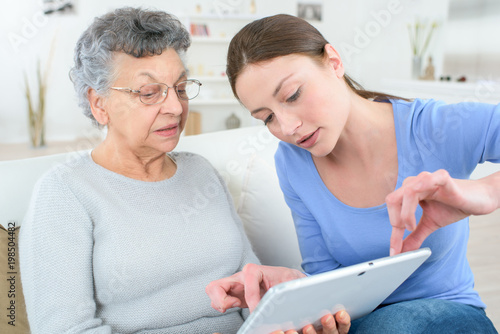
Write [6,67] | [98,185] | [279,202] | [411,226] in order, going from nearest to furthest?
Result: 1. [411,226]
2. [98,185]
3. [279,202]
4. [6,67]

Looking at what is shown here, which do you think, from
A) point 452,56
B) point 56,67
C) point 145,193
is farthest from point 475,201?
point 56,67

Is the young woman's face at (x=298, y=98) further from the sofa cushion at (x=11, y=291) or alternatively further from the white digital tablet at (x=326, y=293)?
the sofa cushion at (x=11, y=291)

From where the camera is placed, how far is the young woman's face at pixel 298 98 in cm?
107

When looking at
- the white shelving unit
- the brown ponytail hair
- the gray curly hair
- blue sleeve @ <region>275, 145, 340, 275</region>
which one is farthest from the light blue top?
the white shelving unit

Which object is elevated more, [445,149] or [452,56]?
[445,149]

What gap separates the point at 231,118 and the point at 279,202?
197 inches

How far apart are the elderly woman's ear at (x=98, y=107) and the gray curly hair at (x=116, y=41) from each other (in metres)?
0.02

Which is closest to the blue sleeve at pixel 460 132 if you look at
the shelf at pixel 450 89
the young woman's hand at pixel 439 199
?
the young woman's hand at pixel 439 199

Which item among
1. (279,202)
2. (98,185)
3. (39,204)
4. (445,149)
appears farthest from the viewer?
(279,202)

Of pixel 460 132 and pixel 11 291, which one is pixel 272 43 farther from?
pixel 11 291

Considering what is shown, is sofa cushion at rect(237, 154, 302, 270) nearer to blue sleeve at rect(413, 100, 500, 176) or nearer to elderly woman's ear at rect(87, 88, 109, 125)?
elderly woman's ear at rect(87, 88, 109, 125)

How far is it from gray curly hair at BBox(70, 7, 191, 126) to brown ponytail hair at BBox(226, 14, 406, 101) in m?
0.32

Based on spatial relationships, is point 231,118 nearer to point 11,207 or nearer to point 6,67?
point 6,67

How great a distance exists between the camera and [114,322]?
1.29m
